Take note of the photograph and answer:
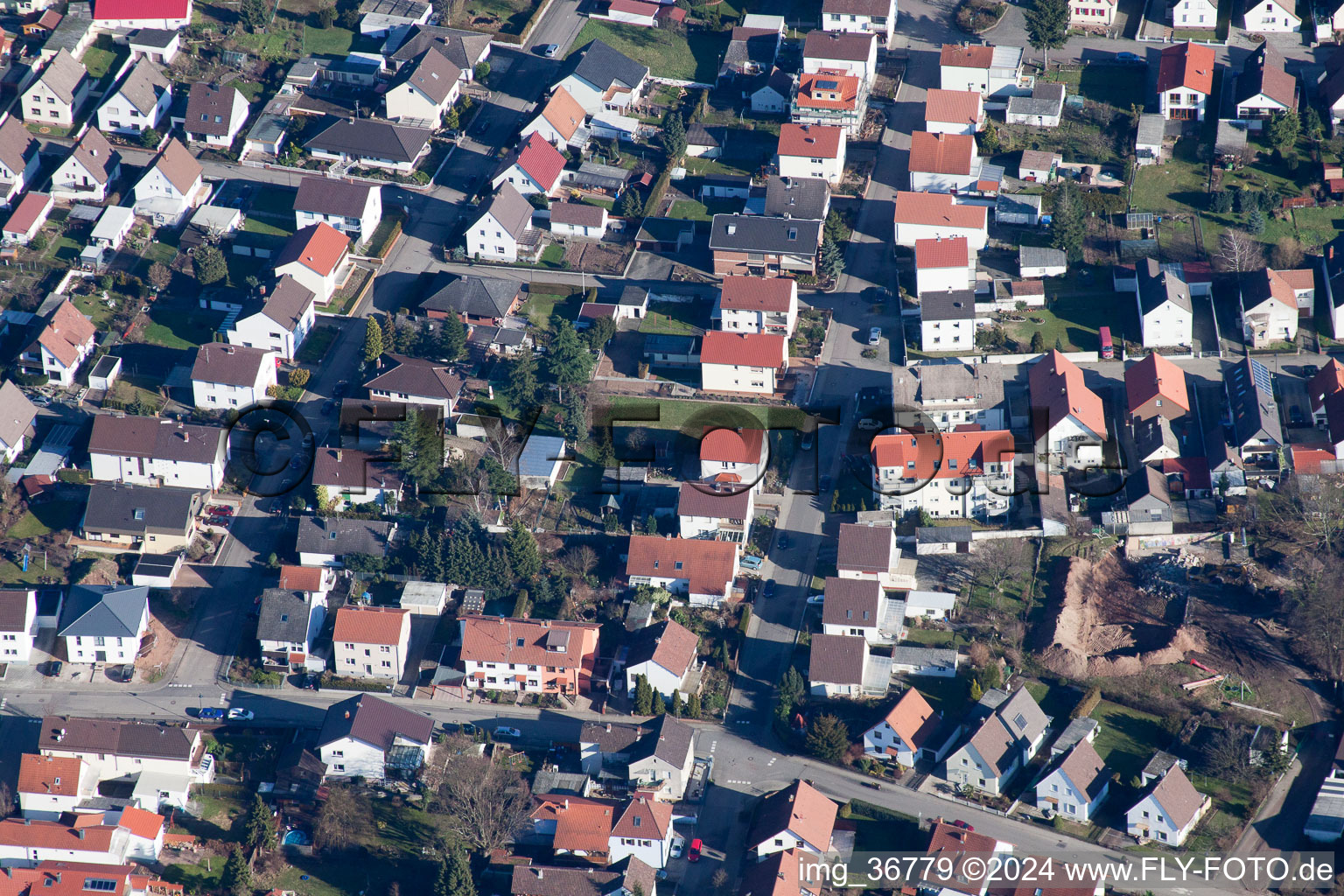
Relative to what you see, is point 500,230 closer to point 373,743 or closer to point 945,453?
point 945,453

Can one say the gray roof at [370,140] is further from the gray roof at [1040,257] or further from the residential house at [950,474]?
the residential house at [950,474]

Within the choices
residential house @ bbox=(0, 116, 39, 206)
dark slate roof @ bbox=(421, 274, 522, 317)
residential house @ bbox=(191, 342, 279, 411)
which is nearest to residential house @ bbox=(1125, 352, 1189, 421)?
dark slate roof @ bbox=(421, 274, 522, 317)

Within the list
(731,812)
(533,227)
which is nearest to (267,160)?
(533,227)

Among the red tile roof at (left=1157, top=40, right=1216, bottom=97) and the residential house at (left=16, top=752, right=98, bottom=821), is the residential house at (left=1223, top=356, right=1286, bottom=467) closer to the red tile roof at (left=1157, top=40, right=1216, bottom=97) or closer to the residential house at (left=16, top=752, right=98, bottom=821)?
the red tile roof at (left=1157, top=40, right=1216, bottom=97)

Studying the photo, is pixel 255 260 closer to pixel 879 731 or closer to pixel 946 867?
pixel 879 731

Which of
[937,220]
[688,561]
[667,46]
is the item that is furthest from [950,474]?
[667,46]

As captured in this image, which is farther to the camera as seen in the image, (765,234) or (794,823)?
(765,234)
